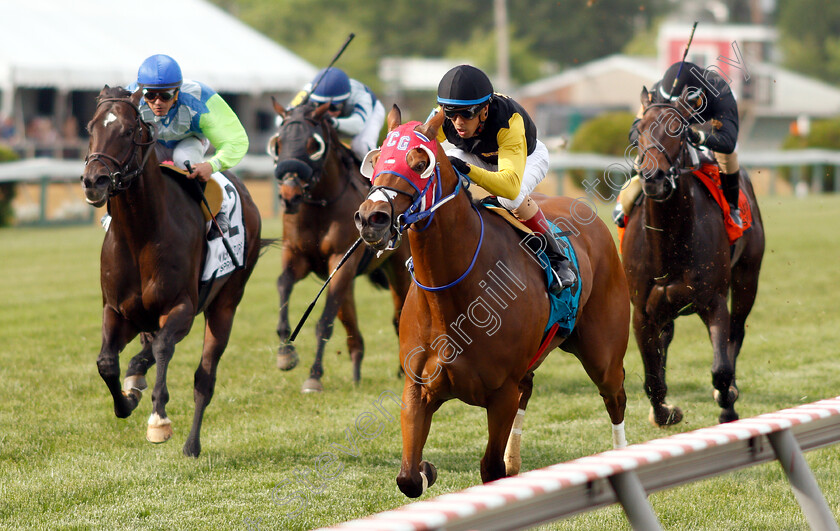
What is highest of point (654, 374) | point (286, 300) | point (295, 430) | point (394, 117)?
point (394, 117)

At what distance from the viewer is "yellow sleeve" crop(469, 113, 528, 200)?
408cm

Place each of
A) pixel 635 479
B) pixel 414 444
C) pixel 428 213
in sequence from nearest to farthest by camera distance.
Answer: pixel 635 479
pixel 428 213
pixel 414 444

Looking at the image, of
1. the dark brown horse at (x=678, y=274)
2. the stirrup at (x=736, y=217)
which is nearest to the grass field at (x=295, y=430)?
the dark brown horse at (x=678, y=274)

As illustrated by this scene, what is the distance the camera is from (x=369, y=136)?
326 inches

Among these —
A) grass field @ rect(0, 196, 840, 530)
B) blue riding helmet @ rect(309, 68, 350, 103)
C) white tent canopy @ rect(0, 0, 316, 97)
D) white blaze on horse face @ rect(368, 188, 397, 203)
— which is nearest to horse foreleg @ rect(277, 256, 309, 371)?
grass field @ rect(0, 196, 840, 530)

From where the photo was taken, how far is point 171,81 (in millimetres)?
5469

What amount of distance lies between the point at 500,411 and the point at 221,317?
246 cm

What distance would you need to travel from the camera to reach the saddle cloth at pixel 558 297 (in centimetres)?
448

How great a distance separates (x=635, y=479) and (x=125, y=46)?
2397cm

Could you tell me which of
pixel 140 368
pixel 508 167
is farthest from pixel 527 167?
pixel 140 368

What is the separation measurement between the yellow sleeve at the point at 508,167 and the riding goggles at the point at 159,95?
6.66 ft

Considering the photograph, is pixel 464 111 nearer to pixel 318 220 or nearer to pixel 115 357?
pixel 115 357

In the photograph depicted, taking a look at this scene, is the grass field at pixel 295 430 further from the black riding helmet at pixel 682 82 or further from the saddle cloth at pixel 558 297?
the black riding helmet at pixel 682 82

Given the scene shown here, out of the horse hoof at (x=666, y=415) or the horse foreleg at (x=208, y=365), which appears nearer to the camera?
the horse foreleg at (x=208, y=365)
